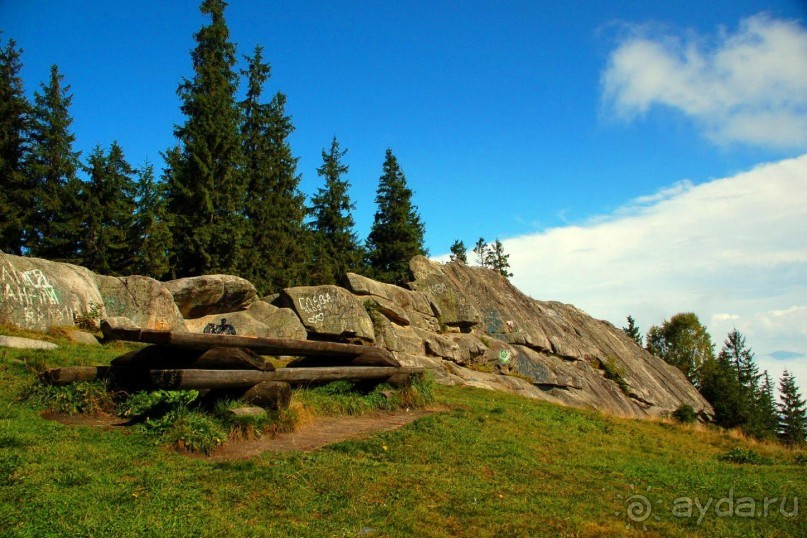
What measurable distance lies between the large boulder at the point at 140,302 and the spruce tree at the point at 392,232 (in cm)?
2261

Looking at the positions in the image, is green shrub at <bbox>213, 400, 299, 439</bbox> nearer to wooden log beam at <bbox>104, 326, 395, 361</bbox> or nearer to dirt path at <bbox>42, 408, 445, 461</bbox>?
dirt path at <bbox>42, 408, 445, 461</bbox>

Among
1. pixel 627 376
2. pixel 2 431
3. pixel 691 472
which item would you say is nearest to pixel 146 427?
pixel 2 431

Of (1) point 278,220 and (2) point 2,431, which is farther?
(1) point 278,220

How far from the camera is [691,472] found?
8797mm

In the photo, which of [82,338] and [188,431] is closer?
[188,431]

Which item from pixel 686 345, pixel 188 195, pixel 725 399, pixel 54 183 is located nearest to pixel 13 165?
pixel 54 183

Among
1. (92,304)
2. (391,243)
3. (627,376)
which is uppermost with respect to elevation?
(391,243)

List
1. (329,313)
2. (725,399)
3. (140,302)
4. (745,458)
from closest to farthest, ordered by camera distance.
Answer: (745,458) < (140,302) < (329,313) < (725,399)

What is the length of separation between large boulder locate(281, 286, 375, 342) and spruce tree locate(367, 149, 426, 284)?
16159mm

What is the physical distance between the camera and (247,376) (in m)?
8.45

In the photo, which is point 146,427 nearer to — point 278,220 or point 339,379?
point 339,379

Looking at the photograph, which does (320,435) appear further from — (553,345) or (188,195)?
(553,345)

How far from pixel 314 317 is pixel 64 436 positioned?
15.0 metres

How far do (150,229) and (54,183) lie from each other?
8.33m
